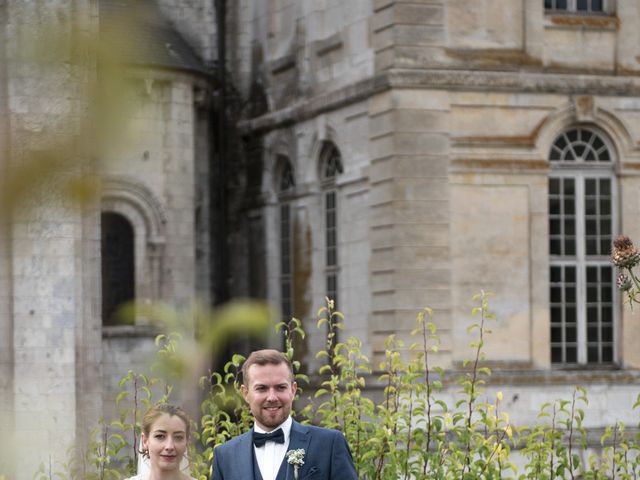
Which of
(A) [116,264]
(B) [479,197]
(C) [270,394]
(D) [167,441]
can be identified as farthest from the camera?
(A) [116,264]

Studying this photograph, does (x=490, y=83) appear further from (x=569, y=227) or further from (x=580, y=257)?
(x=580, y=257)

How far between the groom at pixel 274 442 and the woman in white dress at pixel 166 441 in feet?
0.47

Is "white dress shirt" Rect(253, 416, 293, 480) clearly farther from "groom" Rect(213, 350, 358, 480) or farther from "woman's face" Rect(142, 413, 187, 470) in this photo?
"woman's face" Rect(142, 413, 187, 470)

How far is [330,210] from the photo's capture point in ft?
71.8

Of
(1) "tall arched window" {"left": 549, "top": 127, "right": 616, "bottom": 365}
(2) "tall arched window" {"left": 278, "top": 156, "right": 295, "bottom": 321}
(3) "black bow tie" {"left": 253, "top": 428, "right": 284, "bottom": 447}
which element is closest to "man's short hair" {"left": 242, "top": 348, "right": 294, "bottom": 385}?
(3) "black bow tie" {"left": 253, "top": 428, "right": 284, "bottom": 447}

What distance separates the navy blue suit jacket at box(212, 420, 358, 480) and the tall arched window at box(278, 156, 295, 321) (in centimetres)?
1716

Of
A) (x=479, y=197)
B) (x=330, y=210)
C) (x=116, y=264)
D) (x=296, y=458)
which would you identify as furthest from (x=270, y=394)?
(x=116, y=264)

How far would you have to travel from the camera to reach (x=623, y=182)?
20.4 m

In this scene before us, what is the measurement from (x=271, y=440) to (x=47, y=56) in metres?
3.38

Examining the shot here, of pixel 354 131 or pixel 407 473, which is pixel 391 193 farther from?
pixel 407 473

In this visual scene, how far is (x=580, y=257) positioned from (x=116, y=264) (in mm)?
6835

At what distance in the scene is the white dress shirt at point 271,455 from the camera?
18.0 feet

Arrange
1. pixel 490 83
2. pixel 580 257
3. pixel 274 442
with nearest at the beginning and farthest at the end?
pixel 274 442, pixel 490 83, pixel 580 257

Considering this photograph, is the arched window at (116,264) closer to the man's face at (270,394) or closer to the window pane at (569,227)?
the window pane at (569,227)
